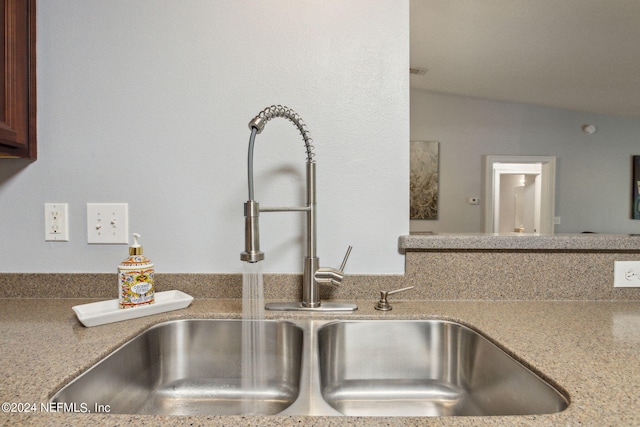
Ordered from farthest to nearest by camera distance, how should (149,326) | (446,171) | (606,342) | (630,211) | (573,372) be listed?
(630,211) < (446,171) < (149,326) < (606,342) < (573,372)

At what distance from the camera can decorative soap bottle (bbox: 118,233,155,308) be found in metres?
0.76

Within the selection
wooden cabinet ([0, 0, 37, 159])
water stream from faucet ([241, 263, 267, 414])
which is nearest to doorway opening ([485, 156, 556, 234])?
water stream from faucet ([241, 263, 267, 414])

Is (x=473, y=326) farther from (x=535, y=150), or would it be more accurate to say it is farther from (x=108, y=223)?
(x=535, y=150)

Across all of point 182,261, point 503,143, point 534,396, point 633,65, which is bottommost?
point 534,396

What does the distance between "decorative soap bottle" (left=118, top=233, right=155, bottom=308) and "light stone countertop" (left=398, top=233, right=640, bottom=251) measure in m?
0.64

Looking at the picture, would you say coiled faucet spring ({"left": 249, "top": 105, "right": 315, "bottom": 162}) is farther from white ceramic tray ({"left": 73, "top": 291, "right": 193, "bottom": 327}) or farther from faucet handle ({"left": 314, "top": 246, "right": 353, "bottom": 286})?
white ceramic tray ({"left": 73, "top": 291, "right": 193, "bottom": 327})

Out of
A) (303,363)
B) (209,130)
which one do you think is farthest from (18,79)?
(303,363)

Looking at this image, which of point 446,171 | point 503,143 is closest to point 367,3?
point 446,171

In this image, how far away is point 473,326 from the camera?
2.34 feet

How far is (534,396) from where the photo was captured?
1.70 feet

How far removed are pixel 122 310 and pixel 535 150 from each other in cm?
486

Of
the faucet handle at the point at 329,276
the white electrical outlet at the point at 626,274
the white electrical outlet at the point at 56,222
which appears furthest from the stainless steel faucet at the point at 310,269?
the white electrical outlet at the point at 626,274

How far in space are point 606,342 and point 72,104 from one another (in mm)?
1353

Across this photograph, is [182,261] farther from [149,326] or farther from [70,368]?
[70,368]
